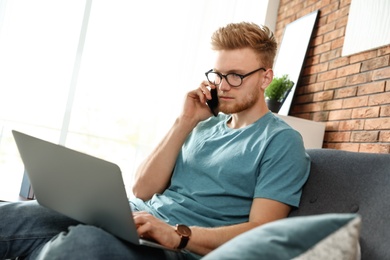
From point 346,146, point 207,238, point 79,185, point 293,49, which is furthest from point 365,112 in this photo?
point 79,185

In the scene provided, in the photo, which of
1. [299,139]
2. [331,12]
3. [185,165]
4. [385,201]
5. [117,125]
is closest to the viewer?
[385,201]

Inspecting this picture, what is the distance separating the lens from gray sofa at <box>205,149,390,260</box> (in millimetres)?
751

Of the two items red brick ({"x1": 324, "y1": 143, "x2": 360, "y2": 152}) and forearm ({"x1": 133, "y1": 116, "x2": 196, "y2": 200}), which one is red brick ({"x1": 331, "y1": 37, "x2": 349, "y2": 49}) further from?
forearm ({"x1": 133, "y1": 116, "x2": 196, "y2": 200})

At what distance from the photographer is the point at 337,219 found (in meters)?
0.76

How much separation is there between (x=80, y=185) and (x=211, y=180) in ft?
1.82

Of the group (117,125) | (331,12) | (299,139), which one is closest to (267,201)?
(299,139)

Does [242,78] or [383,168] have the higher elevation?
[242,78]

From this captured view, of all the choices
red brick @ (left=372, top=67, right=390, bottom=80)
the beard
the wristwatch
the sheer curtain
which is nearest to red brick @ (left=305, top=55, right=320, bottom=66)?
red brick @ (left=372, top=67, right=390, bottom=80)

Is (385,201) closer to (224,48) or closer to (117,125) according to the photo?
(224,48)

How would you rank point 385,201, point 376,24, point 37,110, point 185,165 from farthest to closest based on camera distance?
1. point 37,110
2. point 376,24
3. point 185,165
4. point 385,201

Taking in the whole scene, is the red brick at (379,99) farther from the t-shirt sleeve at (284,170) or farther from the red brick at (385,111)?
the t-shirt sleeve at (284,170)

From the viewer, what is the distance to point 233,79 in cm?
172

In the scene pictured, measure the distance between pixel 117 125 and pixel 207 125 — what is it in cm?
336

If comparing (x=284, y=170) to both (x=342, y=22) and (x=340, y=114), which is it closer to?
(x=340, y=114)
